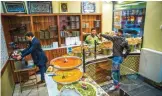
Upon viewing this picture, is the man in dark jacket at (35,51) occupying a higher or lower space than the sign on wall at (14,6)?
lower

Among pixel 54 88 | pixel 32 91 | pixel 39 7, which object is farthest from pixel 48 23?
pixel 54 88

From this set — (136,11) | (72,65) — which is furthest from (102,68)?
(136,11)

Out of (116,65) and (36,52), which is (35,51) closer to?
(36,52)

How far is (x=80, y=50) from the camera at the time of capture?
11.1 feet

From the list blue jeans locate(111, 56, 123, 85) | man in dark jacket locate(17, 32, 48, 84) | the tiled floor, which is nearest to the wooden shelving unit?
man in dark jacket locate(17, 32, 48, 84)

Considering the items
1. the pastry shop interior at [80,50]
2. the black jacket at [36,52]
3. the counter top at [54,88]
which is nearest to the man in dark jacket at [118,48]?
the pastry shop interior at [80,50]

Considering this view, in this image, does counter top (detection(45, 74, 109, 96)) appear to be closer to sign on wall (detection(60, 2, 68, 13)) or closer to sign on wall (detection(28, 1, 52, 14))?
sign on wall (detection(28, 1, 52, 14))

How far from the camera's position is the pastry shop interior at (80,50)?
7.71ft

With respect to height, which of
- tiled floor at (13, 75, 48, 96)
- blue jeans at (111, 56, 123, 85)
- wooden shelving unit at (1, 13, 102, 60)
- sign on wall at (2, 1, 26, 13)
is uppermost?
sign on wall at (2, 1, 26, 13)

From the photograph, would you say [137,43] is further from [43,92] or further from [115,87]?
[43,92]

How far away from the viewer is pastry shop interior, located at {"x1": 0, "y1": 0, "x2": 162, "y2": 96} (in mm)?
2350

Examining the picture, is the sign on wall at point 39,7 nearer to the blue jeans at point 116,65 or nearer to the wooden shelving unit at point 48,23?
the wooden shelving unit at point 48,23

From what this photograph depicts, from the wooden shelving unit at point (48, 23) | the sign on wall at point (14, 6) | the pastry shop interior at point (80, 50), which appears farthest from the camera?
the wooden shelving unit at point (48, 23)

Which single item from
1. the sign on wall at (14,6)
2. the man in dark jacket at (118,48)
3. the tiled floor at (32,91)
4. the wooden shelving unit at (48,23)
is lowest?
the tiled floor at (32,91)
